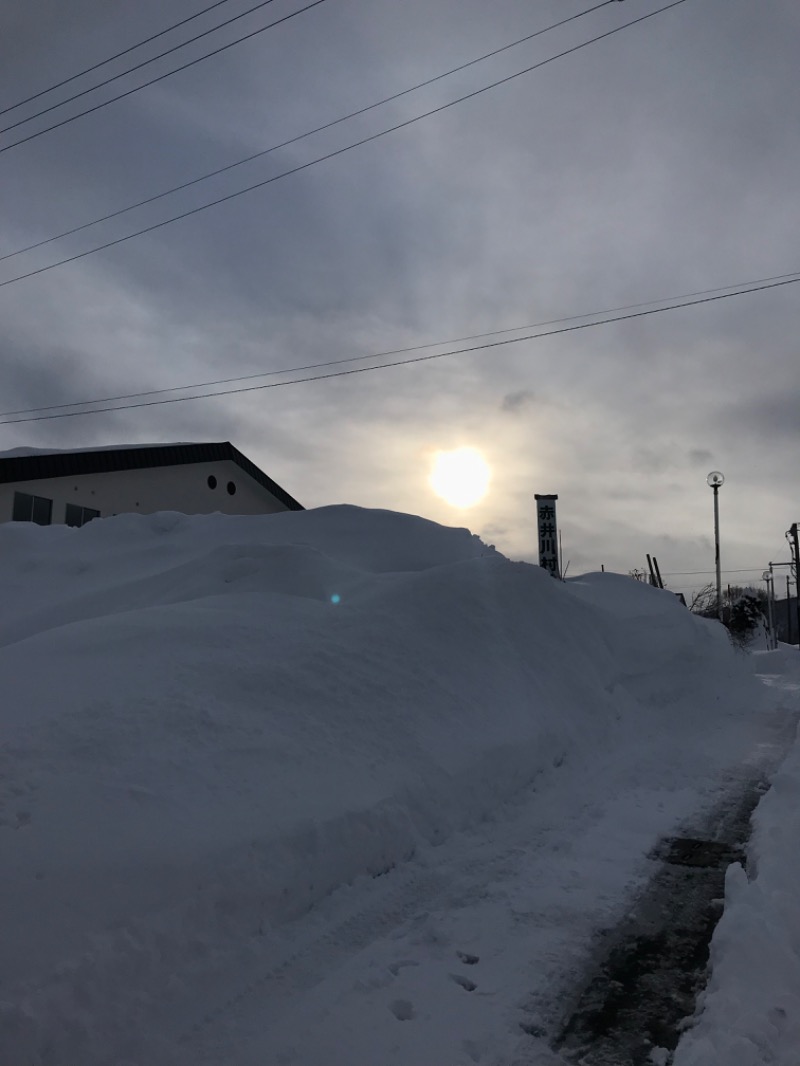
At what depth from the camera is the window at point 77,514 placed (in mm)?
22531

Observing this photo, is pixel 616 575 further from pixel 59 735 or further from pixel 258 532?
pixel 59 735

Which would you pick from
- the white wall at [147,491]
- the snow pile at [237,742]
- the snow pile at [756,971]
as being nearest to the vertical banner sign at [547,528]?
the snow pile at [237,742]

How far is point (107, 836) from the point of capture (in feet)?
12.1

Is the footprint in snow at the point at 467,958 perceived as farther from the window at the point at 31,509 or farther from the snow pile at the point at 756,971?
the window at the point at 31,509

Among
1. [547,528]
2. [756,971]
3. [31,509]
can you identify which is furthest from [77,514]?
[756,971]

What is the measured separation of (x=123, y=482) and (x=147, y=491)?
0.89m

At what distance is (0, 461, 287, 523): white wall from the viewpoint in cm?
2211

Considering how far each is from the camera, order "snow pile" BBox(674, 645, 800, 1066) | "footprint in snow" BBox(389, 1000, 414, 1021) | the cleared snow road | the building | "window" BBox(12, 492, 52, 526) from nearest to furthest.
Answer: "snow pile" BBox(674, 645, 800, 1066) < the cleared snow road < "footprint in snow" BBox(389, 1000, 414, 1021) < "window" BBox(12, 492, 52, 526) < the building

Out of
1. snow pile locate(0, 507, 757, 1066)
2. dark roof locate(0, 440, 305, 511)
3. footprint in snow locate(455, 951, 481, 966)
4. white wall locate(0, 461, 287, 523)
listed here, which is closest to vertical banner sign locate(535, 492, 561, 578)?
snow pile locate(0, 507, 757, 1066)

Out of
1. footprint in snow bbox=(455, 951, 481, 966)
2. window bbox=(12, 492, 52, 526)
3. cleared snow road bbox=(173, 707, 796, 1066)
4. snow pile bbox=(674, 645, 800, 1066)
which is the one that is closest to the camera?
snow pile bbox=(674, 645, 800, 1066)

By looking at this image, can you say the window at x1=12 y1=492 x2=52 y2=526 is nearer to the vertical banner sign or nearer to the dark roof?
the dark roof

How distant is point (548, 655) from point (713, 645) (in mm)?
8744

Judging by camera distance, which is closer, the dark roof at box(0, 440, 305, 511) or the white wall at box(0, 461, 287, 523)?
the dark roof at box(0, 440, 305, 511)

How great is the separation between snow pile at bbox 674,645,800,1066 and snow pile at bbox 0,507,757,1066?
2.01 metres
